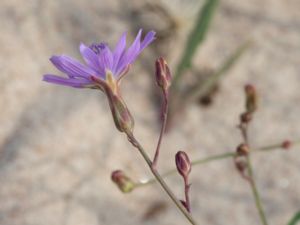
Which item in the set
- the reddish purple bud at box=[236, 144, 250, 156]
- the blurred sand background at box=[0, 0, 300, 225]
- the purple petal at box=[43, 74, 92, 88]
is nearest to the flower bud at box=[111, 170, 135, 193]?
the reddish purple bud at box=[236, 144, 250, 156]

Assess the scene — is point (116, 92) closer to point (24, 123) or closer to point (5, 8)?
point (24, 123)

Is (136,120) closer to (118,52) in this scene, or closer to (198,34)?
(198,34)

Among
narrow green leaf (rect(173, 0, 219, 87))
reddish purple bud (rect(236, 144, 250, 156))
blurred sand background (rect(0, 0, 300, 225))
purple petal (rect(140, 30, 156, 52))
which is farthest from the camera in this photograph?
narrow green leaf (rect(173, 0, 219, 87))

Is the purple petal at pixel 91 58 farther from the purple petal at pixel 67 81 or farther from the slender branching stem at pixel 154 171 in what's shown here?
the slender branching stem at pixel 154 171

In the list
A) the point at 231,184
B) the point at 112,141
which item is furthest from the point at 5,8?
the point at 231,184

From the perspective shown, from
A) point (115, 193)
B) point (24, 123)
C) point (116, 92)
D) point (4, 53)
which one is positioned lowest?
point (116, 92)

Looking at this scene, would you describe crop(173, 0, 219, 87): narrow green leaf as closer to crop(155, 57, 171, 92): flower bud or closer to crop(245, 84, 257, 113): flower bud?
crop(245, 84, 257, 113): flower bud

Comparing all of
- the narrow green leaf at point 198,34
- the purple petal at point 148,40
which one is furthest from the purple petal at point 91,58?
the narrow green leaf at point 198,34
